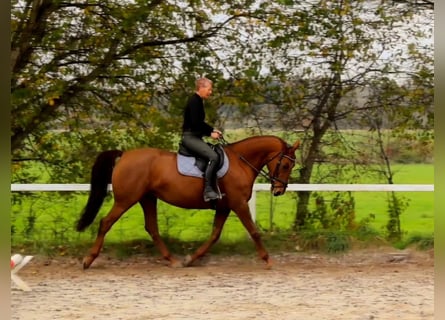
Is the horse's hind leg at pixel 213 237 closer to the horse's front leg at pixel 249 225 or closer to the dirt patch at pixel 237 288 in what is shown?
the dirt patch at pixel 237 288

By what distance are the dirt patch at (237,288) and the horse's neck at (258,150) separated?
4.54ft

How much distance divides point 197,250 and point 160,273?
851 millimetres

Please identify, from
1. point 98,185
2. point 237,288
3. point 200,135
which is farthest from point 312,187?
point 98,185

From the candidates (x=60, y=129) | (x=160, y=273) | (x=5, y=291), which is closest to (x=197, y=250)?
(x=160, y=273)

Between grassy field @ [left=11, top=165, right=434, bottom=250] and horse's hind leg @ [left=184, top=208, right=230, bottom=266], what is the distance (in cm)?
71

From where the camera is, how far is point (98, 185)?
7980 mm

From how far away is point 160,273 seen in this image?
25.0 feet

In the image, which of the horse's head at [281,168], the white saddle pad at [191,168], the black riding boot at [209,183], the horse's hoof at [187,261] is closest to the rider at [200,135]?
the black riding boot at [209,183]

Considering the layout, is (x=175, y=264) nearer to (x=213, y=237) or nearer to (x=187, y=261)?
(x=187, y=261)

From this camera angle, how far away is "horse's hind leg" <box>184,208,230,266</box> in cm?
799

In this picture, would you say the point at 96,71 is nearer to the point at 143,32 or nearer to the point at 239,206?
the point at 143,32

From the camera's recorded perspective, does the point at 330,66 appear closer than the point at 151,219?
No

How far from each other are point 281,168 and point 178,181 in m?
1.32

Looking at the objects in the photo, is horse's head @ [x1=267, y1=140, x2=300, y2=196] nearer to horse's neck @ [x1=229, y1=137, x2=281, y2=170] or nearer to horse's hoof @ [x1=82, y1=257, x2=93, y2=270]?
horse's neck @ [x1=229, y1=137, x2=281, y2=170]
